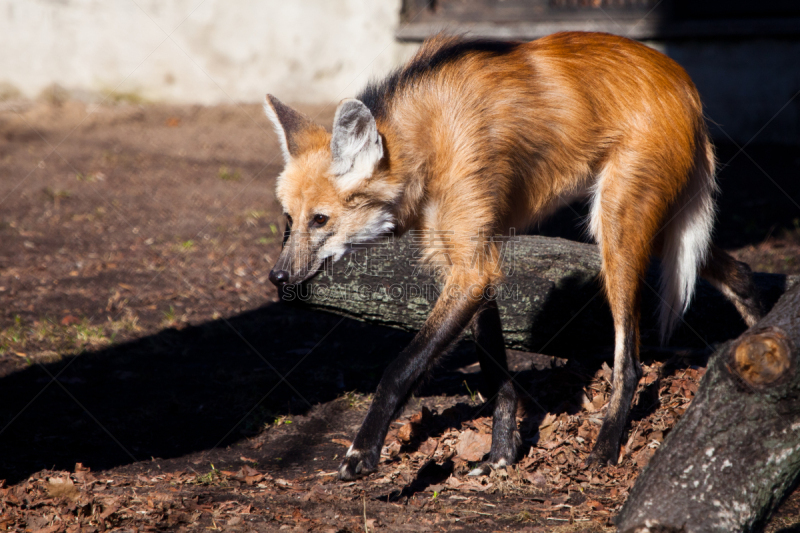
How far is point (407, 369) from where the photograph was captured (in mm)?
2467

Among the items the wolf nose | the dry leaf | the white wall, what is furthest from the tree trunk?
the white wall

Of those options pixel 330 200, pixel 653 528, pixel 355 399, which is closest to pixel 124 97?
pixel 355 399

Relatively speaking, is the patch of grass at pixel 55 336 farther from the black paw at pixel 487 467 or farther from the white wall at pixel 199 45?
the white wall at pixel 199 45

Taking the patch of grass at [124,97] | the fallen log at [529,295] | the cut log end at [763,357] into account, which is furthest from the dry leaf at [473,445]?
the patch of grass at [124,97]

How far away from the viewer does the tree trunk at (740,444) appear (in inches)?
62.2

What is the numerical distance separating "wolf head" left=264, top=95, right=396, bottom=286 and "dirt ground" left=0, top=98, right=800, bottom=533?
95cm

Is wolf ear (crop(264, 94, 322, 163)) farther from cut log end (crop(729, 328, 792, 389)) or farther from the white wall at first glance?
the white wall

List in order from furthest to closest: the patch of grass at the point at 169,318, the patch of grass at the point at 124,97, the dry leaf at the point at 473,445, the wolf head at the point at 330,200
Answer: the patch of grass at the point at 124,97 → the patch of grass at the point at 169,318 → the dry leaf at the point at 473,445 → the wolf head at the point at 330,200

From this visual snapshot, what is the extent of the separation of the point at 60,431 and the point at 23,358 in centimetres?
102

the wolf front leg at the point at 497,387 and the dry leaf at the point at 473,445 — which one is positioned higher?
the wolf front leg at the point at 497,387

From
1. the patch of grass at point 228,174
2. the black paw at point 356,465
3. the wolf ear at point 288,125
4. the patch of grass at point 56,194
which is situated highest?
the wolf ear at point 288,125

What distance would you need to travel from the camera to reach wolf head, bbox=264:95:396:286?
255 centimetres

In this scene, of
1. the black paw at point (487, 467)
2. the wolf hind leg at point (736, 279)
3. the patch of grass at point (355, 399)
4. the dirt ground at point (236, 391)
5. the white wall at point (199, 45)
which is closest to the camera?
the dirt ground at point (236, 391)

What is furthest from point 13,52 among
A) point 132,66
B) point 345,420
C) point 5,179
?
point 345,420
